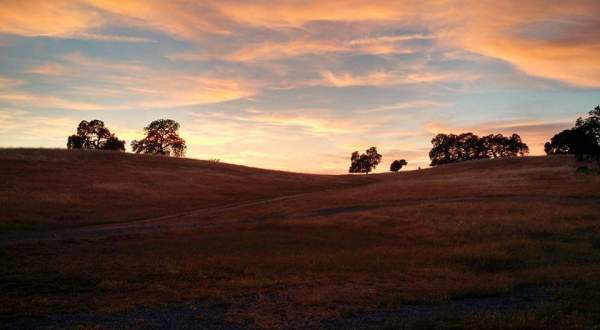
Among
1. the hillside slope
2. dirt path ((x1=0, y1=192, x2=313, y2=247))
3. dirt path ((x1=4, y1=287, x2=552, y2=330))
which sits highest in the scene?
the hillside slope

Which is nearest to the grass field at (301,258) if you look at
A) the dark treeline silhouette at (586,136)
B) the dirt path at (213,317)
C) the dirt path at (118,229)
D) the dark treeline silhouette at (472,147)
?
the dirt path at (213,317)

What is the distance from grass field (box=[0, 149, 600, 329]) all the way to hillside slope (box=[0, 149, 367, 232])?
1.53ft

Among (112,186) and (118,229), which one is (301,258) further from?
(112,186)

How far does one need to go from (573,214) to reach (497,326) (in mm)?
28235

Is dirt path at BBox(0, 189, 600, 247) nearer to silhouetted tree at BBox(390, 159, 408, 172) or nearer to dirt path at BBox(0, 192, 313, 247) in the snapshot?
dirt path at BBox(0, 192, 313, 247)

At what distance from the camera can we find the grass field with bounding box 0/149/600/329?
14797mm

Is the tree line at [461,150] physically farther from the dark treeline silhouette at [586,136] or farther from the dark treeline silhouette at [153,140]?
the dark treeline silhouette at [586,136]

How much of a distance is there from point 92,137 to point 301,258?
402 ft

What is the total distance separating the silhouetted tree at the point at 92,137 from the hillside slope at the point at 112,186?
40.0m

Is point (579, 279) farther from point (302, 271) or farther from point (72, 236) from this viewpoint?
point (72, 236)

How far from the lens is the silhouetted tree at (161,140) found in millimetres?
137875

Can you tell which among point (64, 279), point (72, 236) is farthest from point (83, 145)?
point (64, 279)

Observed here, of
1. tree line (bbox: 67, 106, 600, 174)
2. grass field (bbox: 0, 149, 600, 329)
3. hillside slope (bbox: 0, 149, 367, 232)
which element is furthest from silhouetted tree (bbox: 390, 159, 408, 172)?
grass field (bbox: 0, 149, 600, 329)

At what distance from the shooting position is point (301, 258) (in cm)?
2523
